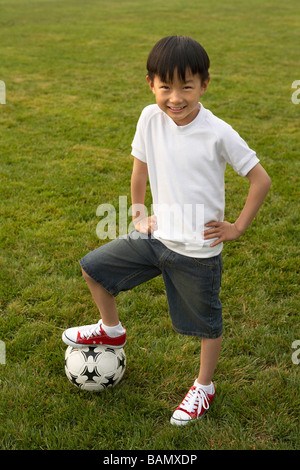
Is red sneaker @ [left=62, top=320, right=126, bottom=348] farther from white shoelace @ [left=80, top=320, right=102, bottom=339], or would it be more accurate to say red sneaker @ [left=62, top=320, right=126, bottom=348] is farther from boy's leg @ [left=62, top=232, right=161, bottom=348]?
boy's leg @ [left=62, top=232, right=161, bottom=348]

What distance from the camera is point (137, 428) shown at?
7.77 feet

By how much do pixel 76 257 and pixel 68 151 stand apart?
254 cm

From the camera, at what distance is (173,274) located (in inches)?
92.4

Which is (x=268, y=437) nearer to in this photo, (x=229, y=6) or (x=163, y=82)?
(x=163, y=82)

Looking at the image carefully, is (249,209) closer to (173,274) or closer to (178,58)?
(173,274)

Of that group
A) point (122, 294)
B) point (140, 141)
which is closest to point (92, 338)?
point (122, 294)

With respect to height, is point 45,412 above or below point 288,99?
below

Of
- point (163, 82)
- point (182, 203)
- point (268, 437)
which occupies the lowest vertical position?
point (268, 437)

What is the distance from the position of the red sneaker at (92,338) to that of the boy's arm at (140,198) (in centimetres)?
63

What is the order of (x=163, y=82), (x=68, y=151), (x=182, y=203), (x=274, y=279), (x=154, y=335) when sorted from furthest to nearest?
(x=68, y=151) < (x=274, y=279) < (x=154, y=335) < (x=182, y=203) < (x=163, y=82)

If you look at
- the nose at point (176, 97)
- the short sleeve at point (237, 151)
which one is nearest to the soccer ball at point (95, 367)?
the short sleeve at point (237, 151)

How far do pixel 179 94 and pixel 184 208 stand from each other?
0.51 m

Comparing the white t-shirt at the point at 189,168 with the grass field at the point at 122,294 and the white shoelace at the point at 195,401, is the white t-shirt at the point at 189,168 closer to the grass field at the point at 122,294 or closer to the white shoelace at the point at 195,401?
the white shoelace at the point at 195,401

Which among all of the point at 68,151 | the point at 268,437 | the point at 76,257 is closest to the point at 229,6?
the point at 68,151
